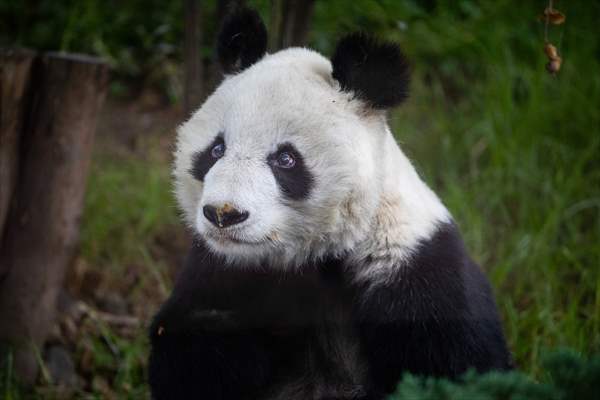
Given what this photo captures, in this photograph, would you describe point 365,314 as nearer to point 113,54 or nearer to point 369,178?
point 369,178

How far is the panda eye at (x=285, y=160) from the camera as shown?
2.45m

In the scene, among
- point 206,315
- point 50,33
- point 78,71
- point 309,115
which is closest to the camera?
point 309,115

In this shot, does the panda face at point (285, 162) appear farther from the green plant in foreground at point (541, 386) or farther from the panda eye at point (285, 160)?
the green plant in foreground at point (541, 386)

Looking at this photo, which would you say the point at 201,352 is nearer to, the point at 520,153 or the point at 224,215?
the point at 224,215

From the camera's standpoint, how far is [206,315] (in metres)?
2.69

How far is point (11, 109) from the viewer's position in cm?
369

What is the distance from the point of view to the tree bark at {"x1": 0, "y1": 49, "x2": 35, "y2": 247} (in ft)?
11.9

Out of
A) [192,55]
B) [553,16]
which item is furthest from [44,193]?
[553,16]

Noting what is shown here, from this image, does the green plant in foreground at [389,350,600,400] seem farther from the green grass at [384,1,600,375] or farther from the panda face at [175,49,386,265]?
the green grass at [384,1,600,375]

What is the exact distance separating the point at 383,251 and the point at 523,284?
2.10 m

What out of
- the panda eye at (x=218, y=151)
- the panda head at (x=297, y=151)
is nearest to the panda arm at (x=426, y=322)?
the panda head at (x=297, y=151)

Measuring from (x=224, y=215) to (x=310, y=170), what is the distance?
37cm

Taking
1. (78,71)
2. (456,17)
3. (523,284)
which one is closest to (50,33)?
(78,71)

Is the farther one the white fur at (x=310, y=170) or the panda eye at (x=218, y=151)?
the panda eye at (x=218, y=151)
